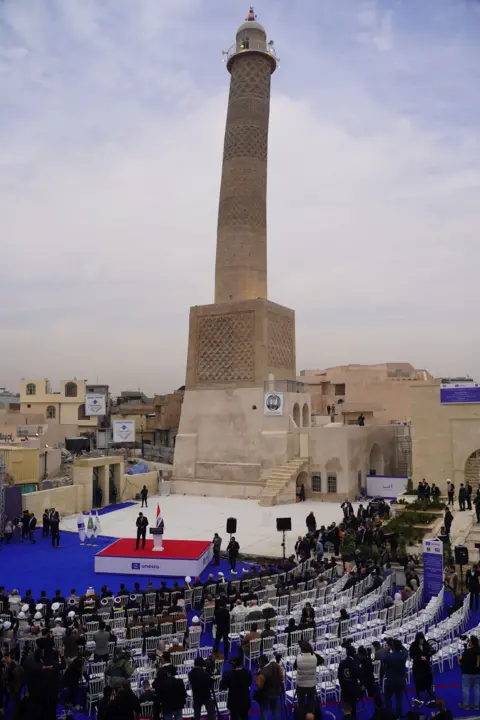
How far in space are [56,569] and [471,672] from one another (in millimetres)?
10773

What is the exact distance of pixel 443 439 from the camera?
21.7m

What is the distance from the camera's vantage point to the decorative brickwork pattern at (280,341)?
28.1 meters

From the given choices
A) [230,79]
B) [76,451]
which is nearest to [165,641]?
[230,79]

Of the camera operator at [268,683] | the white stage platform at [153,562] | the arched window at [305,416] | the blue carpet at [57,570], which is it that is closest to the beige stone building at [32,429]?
the arched window at [305,416]

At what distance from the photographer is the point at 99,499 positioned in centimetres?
2297

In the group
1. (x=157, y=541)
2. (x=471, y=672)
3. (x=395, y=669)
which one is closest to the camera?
(x=395, y=669)

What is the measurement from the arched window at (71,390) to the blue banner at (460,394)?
3668 centimetres

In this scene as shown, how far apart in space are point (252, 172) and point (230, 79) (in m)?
5.65

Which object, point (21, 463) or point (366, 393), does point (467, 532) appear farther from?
point (366, 393)

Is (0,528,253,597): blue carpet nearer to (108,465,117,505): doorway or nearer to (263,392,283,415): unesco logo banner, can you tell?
(108,465,117,505): doorway

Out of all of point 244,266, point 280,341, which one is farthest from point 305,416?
point 244,266

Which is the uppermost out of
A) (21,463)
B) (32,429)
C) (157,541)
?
(32,429)

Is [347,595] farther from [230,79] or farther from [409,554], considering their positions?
[230,79]

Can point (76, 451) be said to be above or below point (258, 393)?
below
